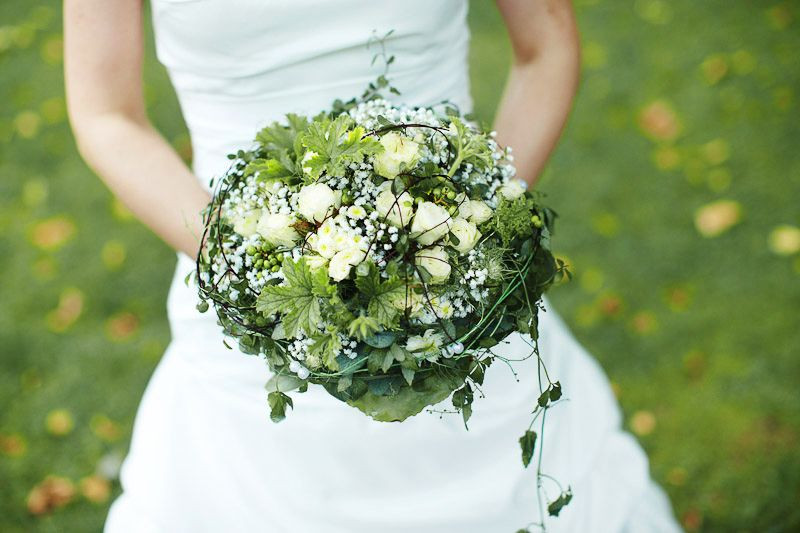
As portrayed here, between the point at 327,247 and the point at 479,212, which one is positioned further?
the point at 479,212

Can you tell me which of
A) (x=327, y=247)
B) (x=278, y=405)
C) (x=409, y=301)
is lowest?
(x=278, y=405)

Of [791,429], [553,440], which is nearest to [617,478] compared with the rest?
[553,440]

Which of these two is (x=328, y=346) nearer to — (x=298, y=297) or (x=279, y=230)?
(x=298, y=297)

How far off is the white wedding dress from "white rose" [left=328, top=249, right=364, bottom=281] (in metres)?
0.74

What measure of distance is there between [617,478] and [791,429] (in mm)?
1100

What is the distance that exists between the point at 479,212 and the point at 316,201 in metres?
0.32

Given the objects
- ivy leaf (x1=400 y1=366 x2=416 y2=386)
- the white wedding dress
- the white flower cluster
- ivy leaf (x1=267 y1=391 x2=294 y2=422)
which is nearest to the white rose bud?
the white flower cluster

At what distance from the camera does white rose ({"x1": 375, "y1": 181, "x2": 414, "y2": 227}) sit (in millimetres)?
1359

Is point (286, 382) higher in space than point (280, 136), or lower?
lower

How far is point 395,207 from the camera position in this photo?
1367mm

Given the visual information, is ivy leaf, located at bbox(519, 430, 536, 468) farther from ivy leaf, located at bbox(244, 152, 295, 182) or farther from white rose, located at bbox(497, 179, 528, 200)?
ivy leaf, located at bbox(244, 152, 295, 182)

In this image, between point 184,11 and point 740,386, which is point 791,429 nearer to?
point 740,386

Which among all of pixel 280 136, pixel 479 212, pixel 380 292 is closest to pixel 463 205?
pixel 479 212

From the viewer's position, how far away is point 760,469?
2934 millimetres
